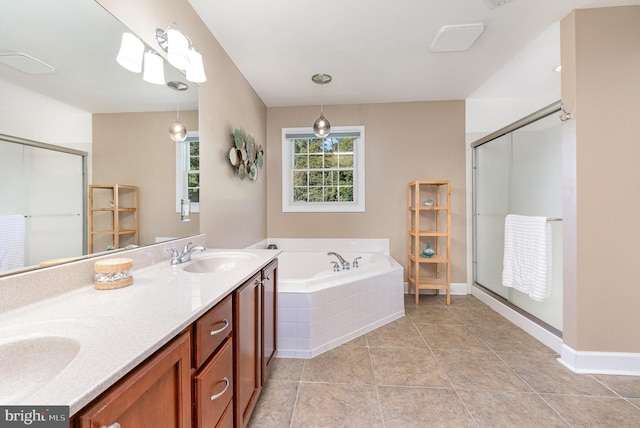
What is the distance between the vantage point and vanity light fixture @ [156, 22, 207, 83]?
145 cm

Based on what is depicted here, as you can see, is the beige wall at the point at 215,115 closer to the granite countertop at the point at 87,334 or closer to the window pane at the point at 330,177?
the granite countertop at the point at 87,334

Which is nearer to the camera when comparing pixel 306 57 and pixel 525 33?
pixel 525 33

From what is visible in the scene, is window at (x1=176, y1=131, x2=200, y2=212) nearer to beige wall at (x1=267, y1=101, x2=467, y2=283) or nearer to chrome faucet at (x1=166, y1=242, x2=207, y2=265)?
chrome faucet at (x1=166, y1=242, x2=207, y2=265)

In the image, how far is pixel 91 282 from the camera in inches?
41.8

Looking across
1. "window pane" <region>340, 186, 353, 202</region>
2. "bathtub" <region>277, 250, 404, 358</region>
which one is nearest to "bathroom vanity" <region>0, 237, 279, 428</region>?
"bathtub" <region>277, 250, 404, 358</region>

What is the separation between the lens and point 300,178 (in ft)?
12.0

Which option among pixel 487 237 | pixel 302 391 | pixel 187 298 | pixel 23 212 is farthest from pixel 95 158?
pixel 487 237

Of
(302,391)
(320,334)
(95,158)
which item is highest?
(95,158)

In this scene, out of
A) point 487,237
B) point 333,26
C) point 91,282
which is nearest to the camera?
point 91,282

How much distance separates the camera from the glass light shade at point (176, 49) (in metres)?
1.44

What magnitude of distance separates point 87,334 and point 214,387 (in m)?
0.47

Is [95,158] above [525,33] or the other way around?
the other way around

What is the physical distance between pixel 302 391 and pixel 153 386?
1.23m

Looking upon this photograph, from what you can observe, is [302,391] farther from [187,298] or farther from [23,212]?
[23,212]
